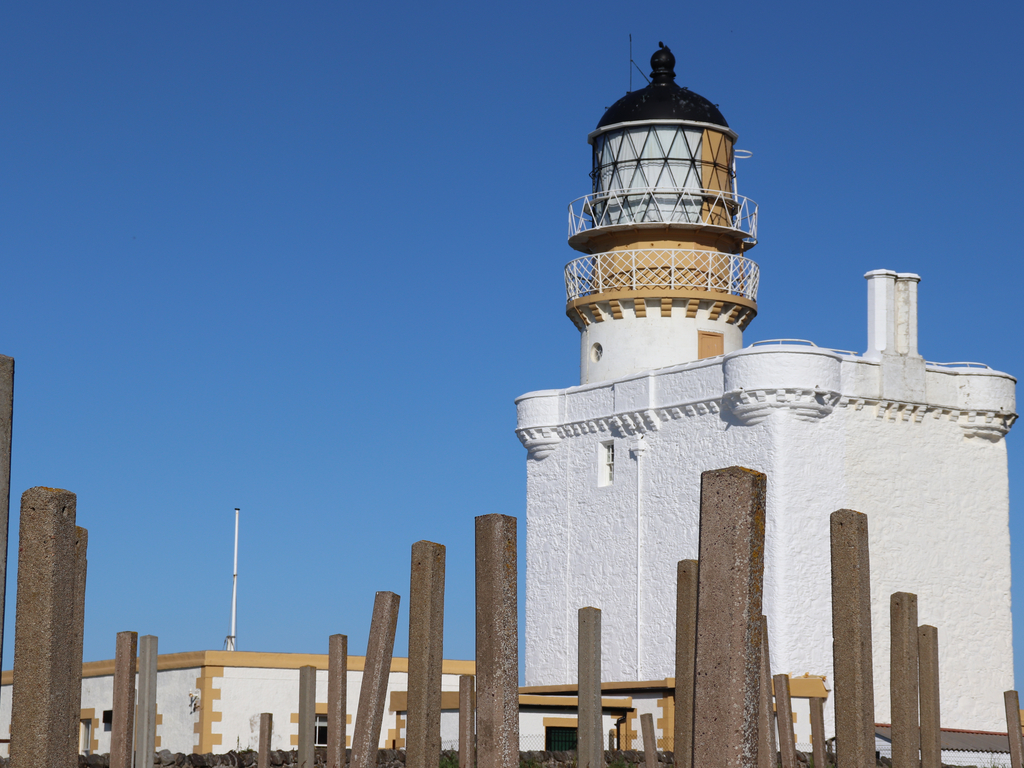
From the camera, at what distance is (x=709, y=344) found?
3503 cm

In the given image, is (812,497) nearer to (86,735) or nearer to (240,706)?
(240,706)

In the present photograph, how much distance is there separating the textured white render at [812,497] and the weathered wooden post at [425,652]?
18.0 metres

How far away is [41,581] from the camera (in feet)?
25.4

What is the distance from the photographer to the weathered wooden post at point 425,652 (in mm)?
12320

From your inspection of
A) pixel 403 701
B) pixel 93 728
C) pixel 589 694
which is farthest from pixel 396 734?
pixel 589 694

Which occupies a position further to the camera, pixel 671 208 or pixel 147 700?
pixel 671 208

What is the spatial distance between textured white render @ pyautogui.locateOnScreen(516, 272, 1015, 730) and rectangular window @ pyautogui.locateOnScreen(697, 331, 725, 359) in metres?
1.97

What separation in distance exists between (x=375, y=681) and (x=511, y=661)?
11.9 ft

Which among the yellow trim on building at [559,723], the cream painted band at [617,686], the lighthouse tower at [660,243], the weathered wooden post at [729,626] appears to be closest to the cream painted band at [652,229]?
the lighthouse tower at [660,243]

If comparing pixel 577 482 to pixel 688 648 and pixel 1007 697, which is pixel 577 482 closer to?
pixel 1007 697

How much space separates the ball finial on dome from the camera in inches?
→ 1490

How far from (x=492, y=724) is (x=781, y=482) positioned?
1997 centimetres

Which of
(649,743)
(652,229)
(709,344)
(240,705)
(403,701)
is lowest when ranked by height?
(649,743)

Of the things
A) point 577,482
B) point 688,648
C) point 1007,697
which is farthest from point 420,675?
point 577,482
